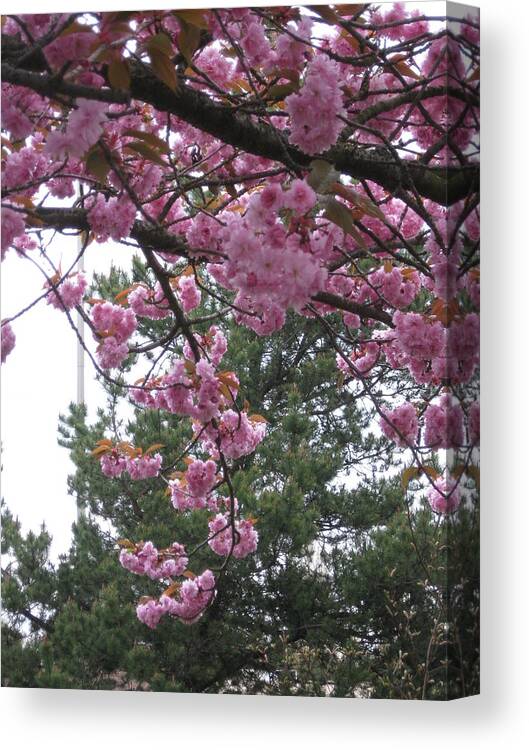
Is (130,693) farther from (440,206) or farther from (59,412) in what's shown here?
(440,206)

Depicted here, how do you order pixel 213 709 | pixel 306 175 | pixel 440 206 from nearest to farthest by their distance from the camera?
1. pixel 306 175
2. pixel 440 206
3. pixel 213 709

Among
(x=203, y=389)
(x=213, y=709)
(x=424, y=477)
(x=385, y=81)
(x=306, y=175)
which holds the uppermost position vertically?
(x=385, y=81)

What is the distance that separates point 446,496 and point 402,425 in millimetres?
188

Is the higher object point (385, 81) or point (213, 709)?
point (385, 81)

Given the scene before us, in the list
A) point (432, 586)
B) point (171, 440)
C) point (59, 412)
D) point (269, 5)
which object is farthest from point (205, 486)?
point (269, 5)

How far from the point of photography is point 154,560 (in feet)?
Result: 9.80

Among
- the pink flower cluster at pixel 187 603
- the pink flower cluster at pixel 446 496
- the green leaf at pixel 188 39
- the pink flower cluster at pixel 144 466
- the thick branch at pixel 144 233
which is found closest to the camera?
the green leaf at pixel 188 39

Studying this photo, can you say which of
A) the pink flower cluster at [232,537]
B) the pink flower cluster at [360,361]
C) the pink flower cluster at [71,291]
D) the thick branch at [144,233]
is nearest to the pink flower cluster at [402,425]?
the pink flower cluster at [360,361]

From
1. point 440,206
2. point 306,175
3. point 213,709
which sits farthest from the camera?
point 213,709

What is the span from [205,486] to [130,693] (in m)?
0.52

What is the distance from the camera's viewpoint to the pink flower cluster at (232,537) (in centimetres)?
294

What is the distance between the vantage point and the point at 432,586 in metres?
2.77

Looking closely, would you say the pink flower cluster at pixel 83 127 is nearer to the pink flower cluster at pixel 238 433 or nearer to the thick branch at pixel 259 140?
the thick branch at pixel 259 140

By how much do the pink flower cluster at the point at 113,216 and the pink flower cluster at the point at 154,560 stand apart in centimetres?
74
